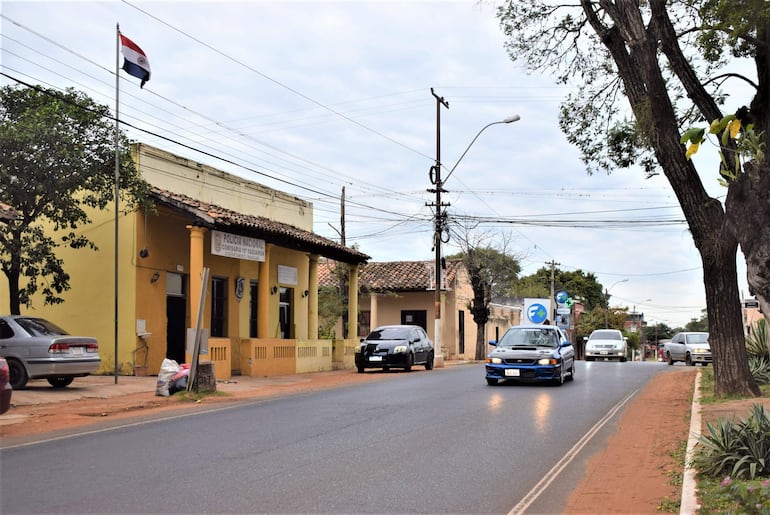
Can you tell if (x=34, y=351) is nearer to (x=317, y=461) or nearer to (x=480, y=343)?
(x=317, y=461)

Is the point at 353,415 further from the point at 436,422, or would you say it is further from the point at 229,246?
the point at 229,246

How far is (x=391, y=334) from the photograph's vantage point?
1062 inches

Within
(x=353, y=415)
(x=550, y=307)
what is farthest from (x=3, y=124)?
(x=550, y=307)

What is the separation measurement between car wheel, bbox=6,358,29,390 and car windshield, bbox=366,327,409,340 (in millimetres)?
12974

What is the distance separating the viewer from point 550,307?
49312 millimetres

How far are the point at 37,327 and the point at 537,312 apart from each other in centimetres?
3398

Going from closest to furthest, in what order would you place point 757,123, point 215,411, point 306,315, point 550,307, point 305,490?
point 305,490
point 757,123
point 215,411
point 306,315
point 550,307

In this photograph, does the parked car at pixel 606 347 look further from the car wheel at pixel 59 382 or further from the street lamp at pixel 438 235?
the car wheel at pixel 59 382

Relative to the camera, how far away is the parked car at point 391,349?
2589 cm

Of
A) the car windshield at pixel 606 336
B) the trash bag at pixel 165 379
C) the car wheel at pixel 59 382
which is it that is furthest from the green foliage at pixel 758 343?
the car windshield at pixel 606 336

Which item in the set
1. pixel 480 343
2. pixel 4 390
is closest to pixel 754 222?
pixel 4 390

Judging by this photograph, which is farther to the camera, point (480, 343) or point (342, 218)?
point (480, 343)

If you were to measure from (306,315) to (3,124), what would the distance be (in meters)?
15.7

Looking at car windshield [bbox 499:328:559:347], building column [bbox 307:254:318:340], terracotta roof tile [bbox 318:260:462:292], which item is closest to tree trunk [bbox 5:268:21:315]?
car windshield [bbox 499:328:559:347]
